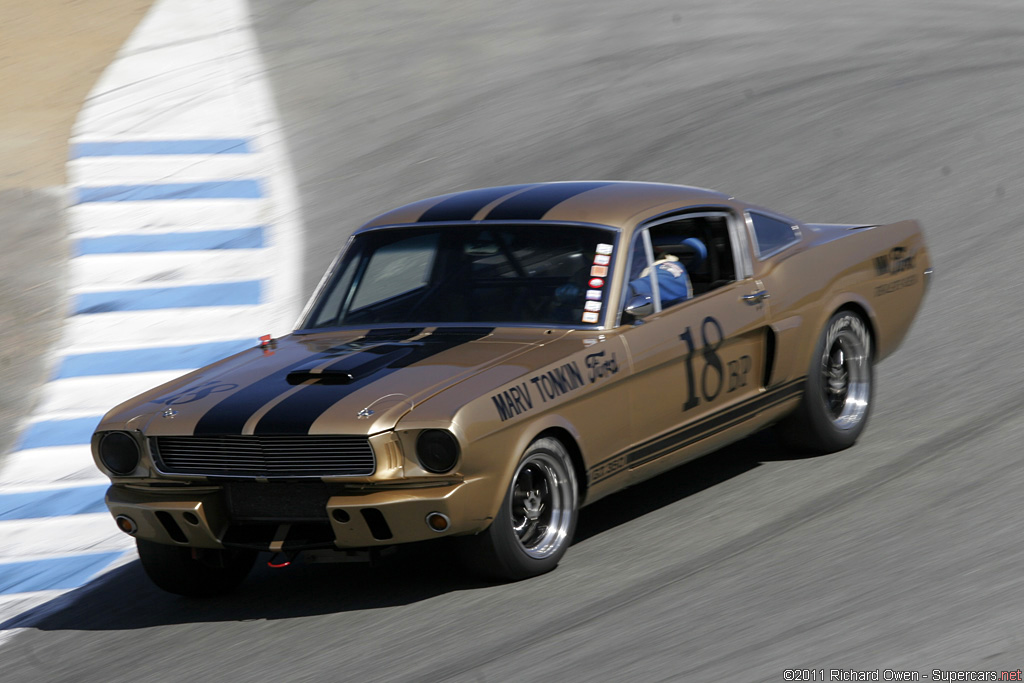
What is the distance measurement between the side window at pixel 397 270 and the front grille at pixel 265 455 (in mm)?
1350

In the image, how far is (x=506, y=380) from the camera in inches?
213

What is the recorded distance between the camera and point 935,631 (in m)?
4.50

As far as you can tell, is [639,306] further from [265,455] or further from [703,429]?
[265,455]

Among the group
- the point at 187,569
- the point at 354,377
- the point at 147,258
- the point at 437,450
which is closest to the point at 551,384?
the point at 437,450

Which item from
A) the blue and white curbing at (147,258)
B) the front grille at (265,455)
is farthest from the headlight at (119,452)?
the blue and white curbing at (147,258)

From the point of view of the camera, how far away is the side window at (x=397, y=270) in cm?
656

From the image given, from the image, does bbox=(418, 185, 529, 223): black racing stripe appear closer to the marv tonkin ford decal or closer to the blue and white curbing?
the marv tonkin ford decal

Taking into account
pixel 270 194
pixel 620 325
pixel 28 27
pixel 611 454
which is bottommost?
pixel 611 454

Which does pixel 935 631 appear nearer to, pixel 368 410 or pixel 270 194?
pixel 368 410

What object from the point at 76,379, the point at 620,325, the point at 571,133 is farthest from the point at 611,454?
the point at 571,133

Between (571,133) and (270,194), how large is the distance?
305 centimetres

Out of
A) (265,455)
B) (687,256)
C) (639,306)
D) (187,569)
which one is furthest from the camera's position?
(687,256)

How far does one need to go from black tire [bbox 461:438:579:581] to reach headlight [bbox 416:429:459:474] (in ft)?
0.97

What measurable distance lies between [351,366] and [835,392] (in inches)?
110
